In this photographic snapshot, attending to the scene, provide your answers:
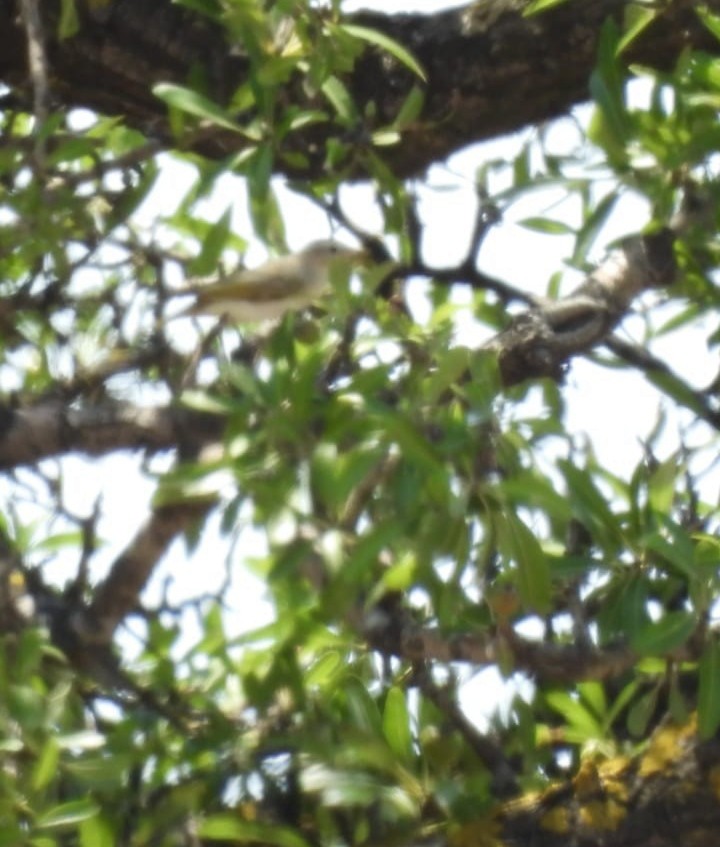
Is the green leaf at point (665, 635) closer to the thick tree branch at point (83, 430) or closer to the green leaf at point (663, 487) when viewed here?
the green leaf at point (663, 487)

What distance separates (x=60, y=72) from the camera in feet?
8.29

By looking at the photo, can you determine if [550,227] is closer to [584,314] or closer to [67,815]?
[584,314]

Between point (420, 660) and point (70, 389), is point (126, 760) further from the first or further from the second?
point (70, 389)

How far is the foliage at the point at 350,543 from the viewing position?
1.71 m

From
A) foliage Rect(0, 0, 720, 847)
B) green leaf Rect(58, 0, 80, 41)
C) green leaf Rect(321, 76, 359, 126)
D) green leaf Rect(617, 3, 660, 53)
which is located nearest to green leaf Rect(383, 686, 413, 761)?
foliage Rect(0, 0, 720, 847)

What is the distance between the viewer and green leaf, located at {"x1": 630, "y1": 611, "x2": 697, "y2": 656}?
5.61 feet

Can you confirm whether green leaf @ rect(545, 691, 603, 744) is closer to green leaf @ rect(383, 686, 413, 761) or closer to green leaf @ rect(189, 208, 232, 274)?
green leaf @ rect(383, 686, 413, 761)

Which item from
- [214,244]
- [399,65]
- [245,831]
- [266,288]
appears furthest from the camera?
[266,288]

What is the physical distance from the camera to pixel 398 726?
1879 mm

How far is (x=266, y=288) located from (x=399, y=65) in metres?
0.43

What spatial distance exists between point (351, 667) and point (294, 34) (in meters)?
0.78

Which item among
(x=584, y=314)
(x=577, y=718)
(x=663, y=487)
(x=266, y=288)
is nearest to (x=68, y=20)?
(x=266, y=288)

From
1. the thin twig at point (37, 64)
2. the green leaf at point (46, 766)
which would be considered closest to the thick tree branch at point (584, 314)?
the thin twig at point (37, 64)

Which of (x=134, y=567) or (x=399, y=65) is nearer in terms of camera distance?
(x=134, y=567)
